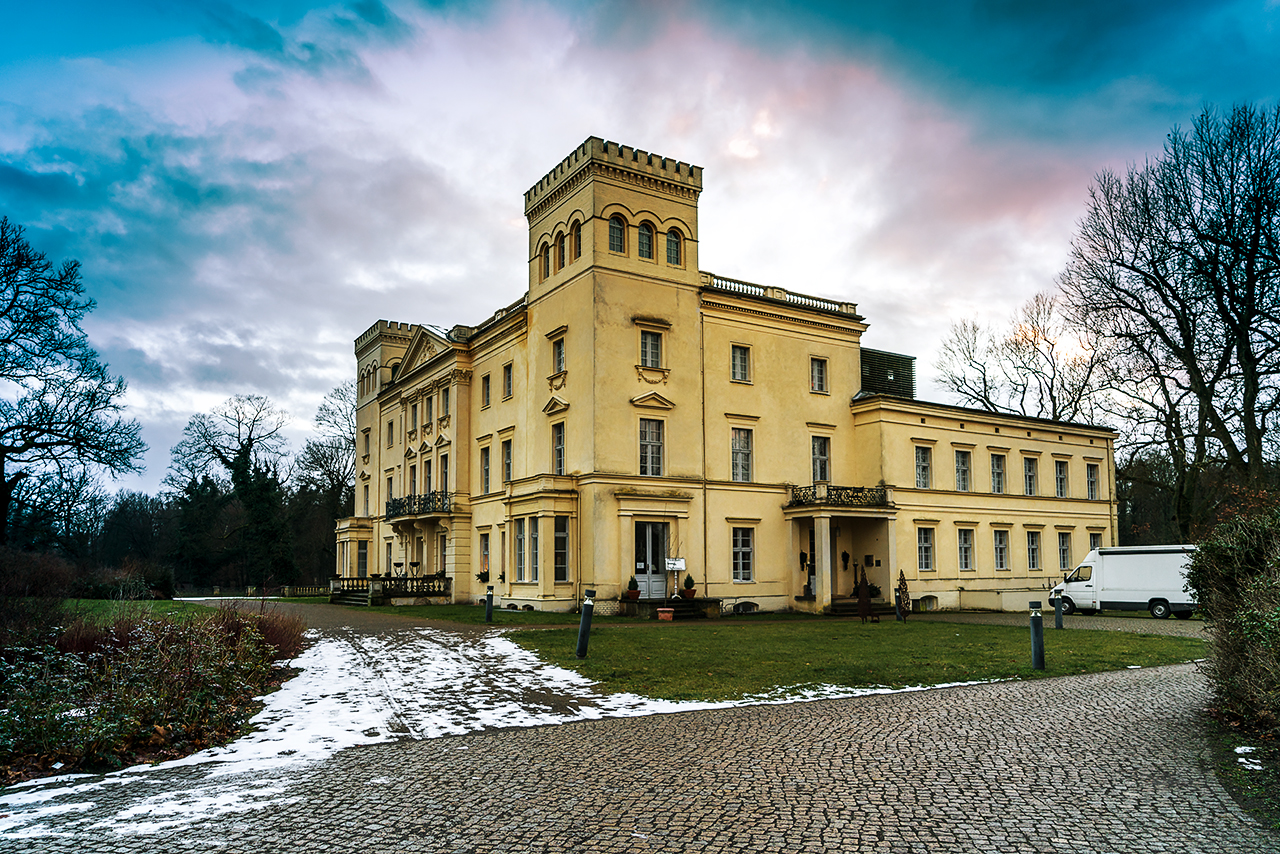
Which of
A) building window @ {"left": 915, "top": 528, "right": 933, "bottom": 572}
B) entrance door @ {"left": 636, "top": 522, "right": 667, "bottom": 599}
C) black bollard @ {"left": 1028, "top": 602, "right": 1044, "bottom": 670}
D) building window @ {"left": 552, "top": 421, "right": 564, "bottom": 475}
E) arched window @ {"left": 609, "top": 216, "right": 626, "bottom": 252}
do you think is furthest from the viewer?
building window @ {"left": 915, "top": 528, "right": 933, "bottom": 572}

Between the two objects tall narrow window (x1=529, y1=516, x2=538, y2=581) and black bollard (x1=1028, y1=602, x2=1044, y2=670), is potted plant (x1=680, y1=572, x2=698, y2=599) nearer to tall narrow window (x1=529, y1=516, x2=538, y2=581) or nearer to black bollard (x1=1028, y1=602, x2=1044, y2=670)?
tall narrow window (x1=529, y1=516, x2=538, y2=581)

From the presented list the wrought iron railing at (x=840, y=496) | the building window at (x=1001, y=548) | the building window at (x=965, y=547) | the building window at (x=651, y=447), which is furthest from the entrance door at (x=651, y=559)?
the building window at (x=1001, y=548)

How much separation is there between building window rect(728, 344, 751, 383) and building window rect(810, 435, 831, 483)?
3.95m

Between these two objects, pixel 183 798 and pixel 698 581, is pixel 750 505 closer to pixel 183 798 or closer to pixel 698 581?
pixel 698 581

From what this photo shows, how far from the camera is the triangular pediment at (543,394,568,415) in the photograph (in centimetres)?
2944

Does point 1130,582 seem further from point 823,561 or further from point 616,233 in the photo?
point 616,233

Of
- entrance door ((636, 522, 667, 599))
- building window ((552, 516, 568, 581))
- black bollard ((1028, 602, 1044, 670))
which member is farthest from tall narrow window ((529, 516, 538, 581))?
black bollard ((1028, 602, 1044, 670))

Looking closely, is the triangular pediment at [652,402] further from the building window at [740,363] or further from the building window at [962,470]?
the building window at [962,470]

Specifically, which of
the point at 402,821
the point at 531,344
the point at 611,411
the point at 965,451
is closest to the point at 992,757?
the point at 402,821

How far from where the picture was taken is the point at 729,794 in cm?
634

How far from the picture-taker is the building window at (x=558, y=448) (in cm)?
3009

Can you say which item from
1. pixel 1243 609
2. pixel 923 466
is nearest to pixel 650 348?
pixel 923 466

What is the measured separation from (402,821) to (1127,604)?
98.6 feet

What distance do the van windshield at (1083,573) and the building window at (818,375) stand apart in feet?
36.6
